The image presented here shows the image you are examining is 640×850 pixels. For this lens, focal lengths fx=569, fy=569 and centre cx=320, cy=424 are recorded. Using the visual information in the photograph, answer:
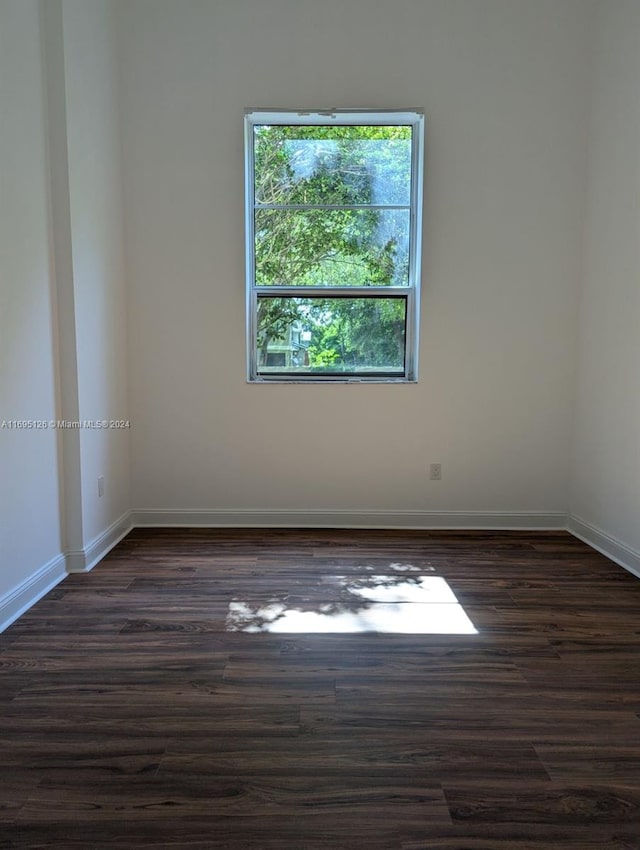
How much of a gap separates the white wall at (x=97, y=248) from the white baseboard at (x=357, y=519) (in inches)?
14.2

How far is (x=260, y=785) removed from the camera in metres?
1.57

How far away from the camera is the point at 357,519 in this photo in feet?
12.6

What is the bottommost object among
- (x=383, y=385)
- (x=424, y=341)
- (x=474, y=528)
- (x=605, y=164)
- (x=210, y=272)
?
(x=474, y=528)

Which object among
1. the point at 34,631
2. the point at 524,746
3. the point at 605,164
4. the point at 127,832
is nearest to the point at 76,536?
the point at 34,631

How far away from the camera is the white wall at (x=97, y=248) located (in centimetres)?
290

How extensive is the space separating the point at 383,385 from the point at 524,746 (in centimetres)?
236

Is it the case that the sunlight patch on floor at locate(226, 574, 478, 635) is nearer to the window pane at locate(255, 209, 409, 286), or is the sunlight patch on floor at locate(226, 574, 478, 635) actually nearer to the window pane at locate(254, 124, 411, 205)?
the window pane at locate(255, 209, 409, 286)

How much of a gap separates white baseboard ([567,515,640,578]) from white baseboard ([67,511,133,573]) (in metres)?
2.93

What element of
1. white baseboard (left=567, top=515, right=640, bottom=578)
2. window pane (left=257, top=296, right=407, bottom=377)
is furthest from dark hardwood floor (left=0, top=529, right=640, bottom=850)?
window pane (left=257, top=296, right=407, bottom=377)

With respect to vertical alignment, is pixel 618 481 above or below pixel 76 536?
above

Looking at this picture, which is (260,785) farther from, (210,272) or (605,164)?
(605,164)

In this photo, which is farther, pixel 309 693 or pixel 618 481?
pixel 618 481

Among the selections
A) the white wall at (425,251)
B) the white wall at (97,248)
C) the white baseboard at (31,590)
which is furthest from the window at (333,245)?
the white baseboard at (31,590)

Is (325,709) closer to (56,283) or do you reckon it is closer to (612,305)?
(56,283)
